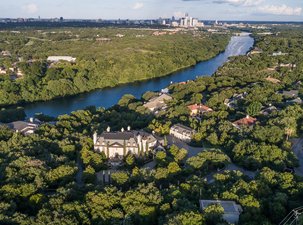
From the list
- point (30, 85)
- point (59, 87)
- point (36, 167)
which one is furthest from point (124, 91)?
point (36, 167)

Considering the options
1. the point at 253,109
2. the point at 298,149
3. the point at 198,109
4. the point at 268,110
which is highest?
the point at 253,109

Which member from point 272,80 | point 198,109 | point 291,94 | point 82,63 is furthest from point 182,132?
point 82,63

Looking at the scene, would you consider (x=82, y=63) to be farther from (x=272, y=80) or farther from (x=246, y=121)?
(x=246, y=121)

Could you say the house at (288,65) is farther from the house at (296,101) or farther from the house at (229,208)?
the house at (229,208)

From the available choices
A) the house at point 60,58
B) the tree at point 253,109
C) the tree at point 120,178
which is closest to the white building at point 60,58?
the house at point 60,58

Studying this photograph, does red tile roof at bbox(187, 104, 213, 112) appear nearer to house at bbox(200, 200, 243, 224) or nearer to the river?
the river

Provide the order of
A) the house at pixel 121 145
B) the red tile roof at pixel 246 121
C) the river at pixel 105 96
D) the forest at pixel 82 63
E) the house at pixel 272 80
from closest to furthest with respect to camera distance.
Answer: the house at pixel 121 145 < the red tile roof at pixel 246 121 < the river at pixel 105 96 < the forest at pixel 82 63 < the house at pixel 272 80
